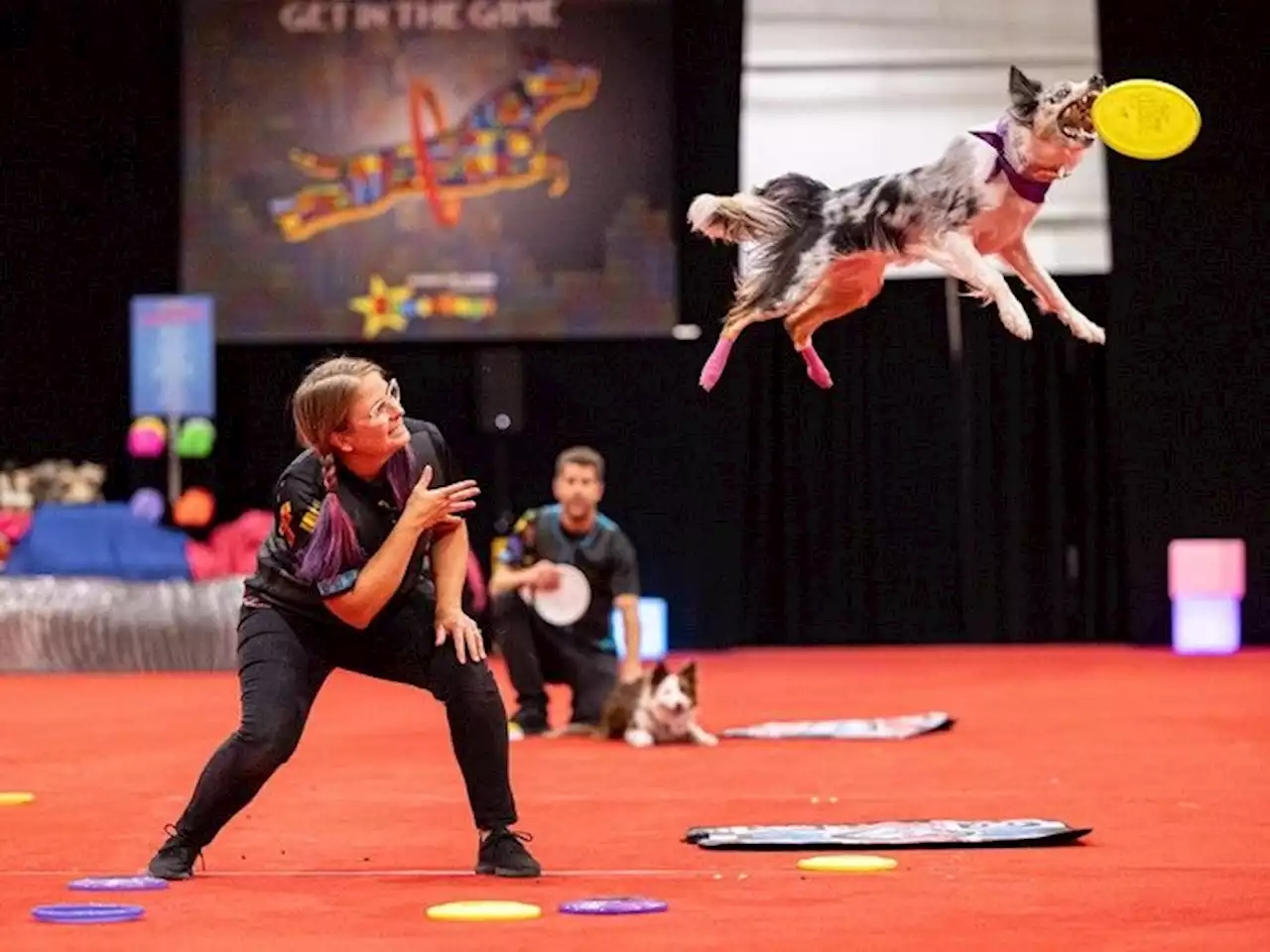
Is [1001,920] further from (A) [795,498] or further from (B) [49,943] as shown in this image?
(A) [795,498]

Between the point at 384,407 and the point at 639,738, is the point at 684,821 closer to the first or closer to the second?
the point at 384,407

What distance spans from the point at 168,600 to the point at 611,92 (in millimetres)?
3671

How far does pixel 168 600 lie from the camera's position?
38.4ft

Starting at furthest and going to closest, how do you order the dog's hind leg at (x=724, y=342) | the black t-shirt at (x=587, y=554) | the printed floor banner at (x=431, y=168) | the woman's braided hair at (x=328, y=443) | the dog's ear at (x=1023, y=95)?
the printed floor banner at (x=431, y=168), the black t-shirt at (x=587, y=554), the woman's braided hair at (x=328, y=443), the dog's hind leg at (x=724, y=342), the dog's ear at (x=1023, y=95)

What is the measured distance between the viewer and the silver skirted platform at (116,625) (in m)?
11.6

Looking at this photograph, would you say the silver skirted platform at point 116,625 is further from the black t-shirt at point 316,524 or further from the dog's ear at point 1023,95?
the dog's ear at point 1023,95

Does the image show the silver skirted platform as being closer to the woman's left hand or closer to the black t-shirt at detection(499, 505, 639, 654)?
the black t-shirt at detection(499, 505, 639, 654)

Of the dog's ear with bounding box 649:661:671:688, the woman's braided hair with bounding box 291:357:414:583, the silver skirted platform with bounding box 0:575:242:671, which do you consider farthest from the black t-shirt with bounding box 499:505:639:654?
the silver skirted platform with bounding box 0:575:242:671

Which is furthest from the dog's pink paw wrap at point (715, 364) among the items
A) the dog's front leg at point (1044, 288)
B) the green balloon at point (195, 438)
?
the green balloon at point (195, 438)

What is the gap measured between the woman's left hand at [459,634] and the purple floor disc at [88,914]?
2.70 feet

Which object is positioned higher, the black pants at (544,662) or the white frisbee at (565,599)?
the white frisbee at (565,599)

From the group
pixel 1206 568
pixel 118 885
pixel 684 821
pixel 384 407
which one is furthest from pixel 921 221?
pixel 1206 568


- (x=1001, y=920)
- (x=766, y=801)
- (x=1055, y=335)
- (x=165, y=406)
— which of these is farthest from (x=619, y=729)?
(x=1055, y=335)

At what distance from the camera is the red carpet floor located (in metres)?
3.96
